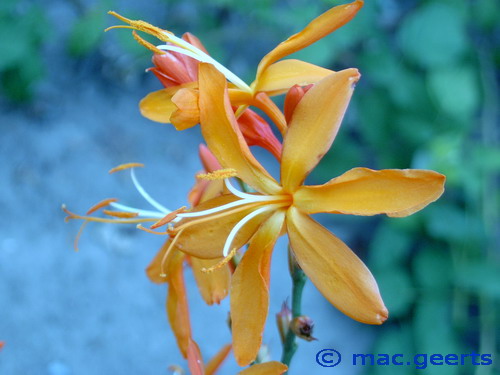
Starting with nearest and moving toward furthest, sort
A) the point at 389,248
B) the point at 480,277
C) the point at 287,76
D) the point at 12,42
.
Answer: the point at 287,76
the point at 480,277
the point at 389,248
the point at 12,42

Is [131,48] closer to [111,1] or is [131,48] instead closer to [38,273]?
[111,1]

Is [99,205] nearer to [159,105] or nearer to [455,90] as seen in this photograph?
[159,105]

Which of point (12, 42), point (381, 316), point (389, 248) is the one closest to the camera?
point (381, 316)

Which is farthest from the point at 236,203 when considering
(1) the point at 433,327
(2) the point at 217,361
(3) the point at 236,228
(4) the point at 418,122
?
(4) the point at 418,122

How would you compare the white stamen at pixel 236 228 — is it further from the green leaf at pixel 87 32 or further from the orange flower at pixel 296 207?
the green leaf at pixel 87 32

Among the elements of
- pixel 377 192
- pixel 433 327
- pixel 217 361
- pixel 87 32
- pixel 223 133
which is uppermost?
pixel 87 32

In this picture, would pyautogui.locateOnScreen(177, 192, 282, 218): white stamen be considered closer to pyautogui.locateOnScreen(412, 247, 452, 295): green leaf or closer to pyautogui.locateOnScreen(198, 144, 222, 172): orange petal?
pyautogui.locateOnScreen(198, 144, 222, 172): orange petal
